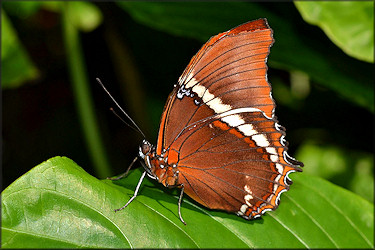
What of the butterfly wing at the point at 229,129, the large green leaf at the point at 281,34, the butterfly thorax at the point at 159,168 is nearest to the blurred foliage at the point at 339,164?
the large green leaf at the point at 281,34

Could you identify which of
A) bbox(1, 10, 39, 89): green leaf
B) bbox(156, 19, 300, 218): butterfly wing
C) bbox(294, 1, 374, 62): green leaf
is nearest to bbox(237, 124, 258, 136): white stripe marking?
bbox(156, 19, 300, 218): butterfly wing

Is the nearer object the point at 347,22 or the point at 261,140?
the point at 261,140

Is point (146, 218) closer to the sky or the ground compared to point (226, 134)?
closer to the ground

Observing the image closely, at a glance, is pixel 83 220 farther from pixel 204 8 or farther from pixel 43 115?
pixel 43 115

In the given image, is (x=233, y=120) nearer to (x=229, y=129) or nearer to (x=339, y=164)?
(x=229, y=129)

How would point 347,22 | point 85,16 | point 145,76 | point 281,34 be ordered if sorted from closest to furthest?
point 347,22, point 281,34, point 85,16, point 145,76

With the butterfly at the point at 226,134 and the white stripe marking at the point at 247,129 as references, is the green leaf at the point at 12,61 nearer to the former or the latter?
the butterfly at the point at 226,134

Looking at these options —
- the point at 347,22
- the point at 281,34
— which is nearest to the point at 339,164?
the point at 281,34
